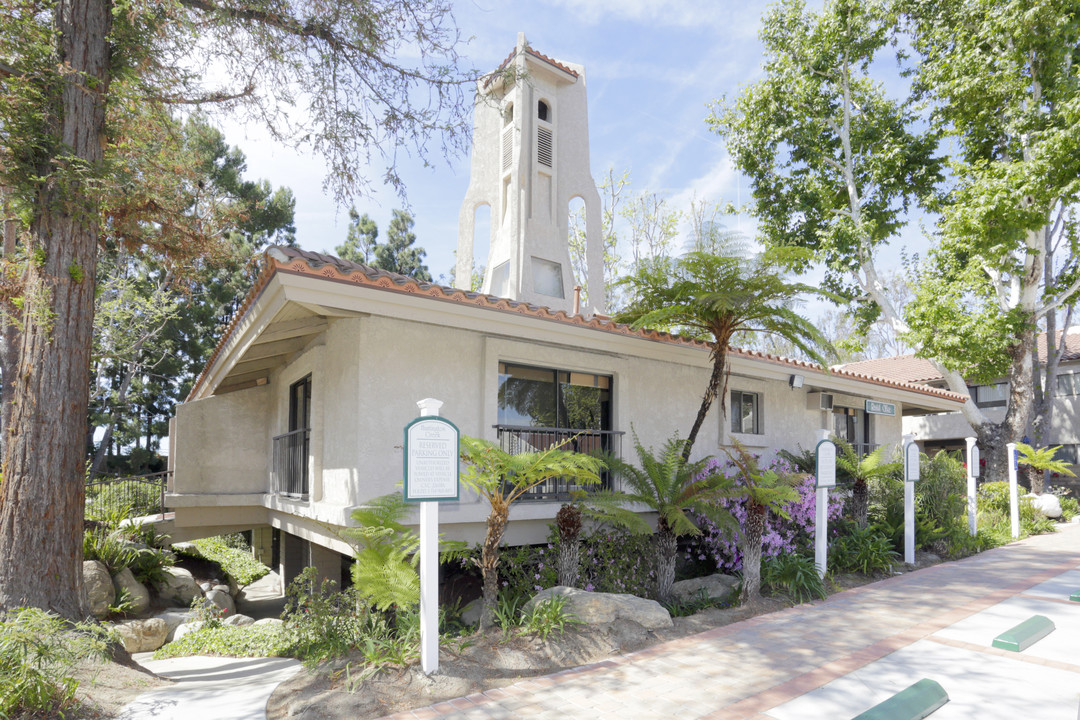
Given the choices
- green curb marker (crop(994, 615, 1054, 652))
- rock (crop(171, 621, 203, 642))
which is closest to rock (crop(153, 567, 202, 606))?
rock (crop(171, 621, 203, 642))

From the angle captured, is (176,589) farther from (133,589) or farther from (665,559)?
(665,559)

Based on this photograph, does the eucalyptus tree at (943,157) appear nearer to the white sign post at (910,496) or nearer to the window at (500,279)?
the white sign post at (910,496)

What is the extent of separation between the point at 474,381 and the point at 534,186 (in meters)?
7.99

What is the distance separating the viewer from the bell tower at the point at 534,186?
1502cm

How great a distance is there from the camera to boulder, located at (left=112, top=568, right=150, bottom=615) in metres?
11.4

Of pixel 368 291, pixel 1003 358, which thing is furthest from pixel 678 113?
pixel 368 291

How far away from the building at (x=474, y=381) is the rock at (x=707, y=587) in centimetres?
205

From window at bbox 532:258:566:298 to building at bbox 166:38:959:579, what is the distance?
0.05 meters

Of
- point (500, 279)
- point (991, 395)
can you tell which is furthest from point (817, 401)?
point (991, 395)

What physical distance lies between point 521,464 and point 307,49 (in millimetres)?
6614

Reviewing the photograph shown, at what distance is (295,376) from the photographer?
1116cm

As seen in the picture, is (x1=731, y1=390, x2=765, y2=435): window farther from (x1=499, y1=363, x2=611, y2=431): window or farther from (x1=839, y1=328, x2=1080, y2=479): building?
(x1=839, y1=328, x2=1080, y2=479): building

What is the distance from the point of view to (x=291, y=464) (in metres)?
11.1

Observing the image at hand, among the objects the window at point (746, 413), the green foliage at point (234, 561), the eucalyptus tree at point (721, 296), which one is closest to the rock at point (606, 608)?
the eucalyptus tree at point (721, 296)
